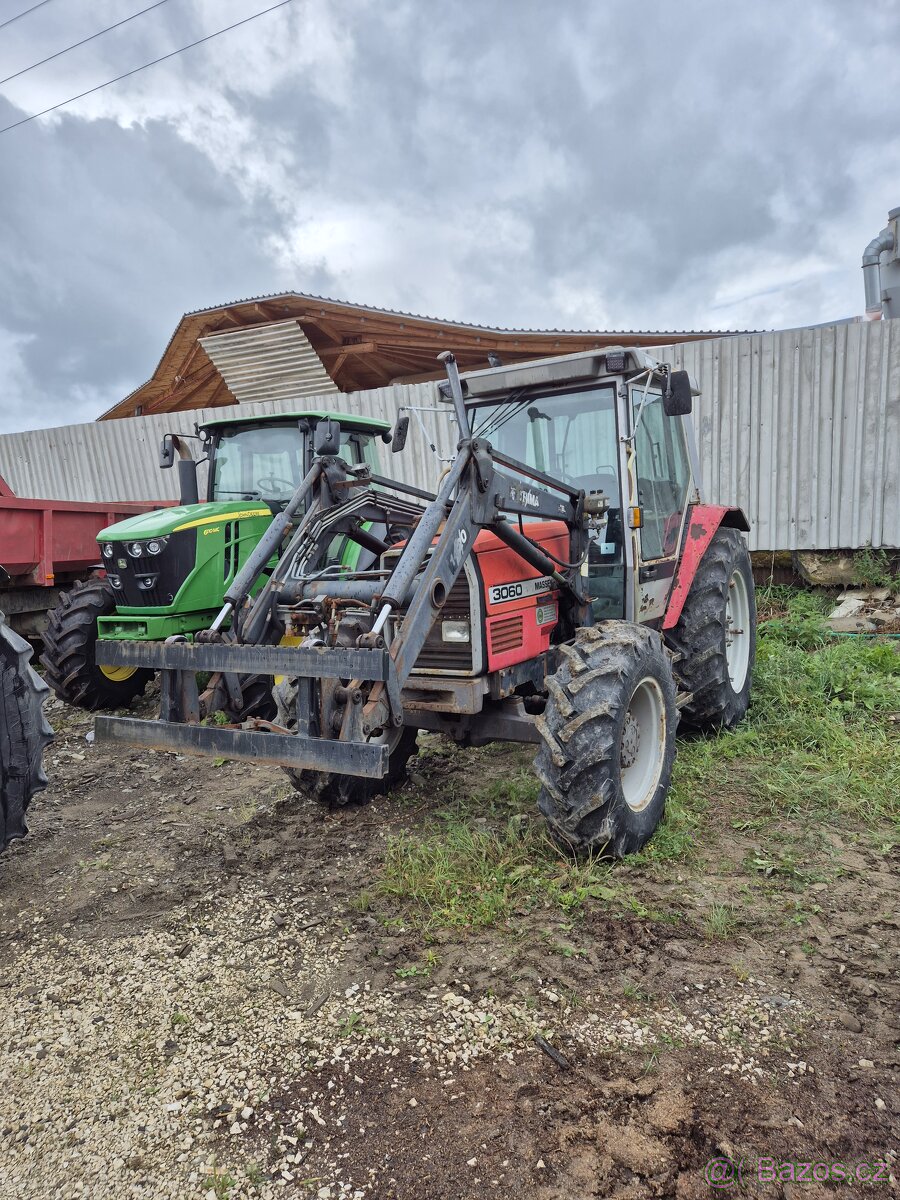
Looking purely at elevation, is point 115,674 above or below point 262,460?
below

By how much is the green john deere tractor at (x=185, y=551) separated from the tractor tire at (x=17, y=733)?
262cm

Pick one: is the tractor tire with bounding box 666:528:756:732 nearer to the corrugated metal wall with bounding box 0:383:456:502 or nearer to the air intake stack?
the corrugated metal wall with bounding box 0:383:456:502

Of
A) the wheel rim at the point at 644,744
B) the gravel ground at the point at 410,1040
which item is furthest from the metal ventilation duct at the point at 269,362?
the gravel ground at the point at 410,1040

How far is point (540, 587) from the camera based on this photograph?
430 centimetres

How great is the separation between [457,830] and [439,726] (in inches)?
20.8

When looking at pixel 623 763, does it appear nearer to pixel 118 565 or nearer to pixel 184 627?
pixel 184 627

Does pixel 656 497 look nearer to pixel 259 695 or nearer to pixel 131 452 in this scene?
pixel 259 695

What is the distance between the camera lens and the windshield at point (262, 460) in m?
6.89

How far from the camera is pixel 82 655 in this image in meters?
6.69

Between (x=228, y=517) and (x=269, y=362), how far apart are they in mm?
7516

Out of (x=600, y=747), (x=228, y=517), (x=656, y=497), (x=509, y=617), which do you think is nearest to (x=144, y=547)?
(x=228, y=517)

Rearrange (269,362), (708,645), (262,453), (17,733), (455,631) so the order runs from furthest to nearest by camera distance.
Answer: (269,362), (262,453), (708,645), (455,631), (17,733)

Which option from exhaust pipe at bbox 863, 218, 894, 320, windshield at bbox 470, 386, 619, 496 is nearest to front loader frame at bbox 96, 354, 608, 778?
windshield at bbox 470, 386, 619, 496

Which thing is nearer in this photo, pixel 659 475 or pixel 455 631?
pixel 455 631
